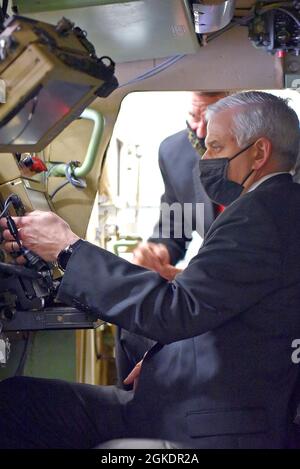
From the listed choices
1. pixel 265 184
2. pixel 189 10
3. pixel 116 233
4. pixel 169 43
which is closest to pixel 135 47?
pixel 169 43

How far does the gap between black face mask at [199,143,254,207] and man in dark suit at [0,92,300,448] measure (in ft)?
0.57

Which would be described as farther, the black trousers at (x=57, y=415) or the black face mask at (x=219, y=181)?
the black face mask at (x=219, y=181)

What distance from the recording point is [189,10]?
98.5 inches

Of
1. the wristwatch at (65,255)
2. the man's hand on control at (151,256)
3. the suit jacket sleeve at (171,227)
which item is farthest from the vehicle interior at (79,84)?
the suit jacket sleeve at (171,227)

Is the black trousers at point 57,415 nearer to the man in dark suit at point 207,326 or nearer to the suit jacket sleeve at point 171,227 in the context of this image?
the man in dark suit at point 207,326

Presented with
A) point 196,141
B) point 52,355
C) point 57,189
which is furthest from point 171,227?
point 52,355

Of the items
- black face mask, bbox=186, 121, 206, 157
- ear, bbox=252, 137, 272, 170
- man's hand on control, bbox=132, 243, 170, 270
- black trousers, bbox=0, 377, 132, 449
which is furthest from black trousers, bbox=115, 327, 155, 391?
black face mask, bbox=186, 121, 206, 157

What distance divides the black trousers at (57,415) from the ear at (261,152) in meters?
0.87

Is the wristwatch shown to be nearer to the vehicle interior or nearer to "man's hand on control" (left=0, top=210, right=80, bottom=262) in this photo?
"man's hand on control" (left=0, top=210, right=80, bottom=262)

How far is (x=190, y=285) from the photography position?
201cm

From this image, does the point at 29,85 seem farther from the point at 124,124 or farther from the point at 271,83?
the point at 124,124

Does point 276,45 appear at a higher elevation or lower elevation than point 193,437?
higher

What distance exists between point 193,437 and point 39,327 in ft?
2.22

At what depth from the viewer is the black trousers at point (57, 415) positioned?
2248mm
